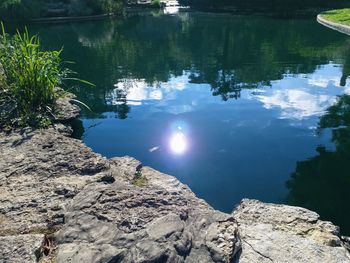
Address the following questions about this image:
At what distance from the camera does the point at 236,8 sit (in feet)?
110

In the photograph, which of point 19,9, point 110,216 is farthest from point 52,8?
point 110,216

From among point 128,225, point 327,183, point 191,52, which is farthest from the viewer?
point 191,52

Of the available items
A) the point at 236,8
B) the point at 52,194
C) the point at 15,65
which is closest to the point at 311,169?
the point at 52,194

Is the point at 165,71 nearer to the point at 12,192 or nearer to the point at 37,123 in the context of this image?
the point at 37,123

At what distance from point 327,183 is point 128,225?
12.8ft

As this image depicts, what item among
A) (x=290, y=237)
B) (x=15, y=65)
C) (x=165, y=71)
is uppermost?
(x=15, y=65)

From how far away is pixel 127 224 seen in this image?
3.42 meters

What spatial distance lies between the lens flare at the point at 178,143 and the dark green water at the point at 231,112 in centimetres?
2

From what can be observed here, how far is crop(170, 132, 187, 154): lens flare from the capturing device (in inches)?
287

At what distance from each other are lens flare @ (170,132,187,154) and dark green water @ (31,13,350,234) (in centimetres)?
Result: 2

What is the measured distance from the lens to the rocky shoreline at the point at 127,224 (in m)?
3.19

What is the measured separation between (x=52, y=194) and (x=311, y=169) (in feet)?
14.5

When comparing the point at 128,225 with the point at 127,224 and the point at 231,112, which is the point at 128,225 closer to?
the point at 127,224

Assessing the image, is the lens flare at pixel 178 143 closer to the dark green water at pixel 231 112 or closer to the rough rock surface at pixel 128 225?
the dark green water at pixel 231 112
